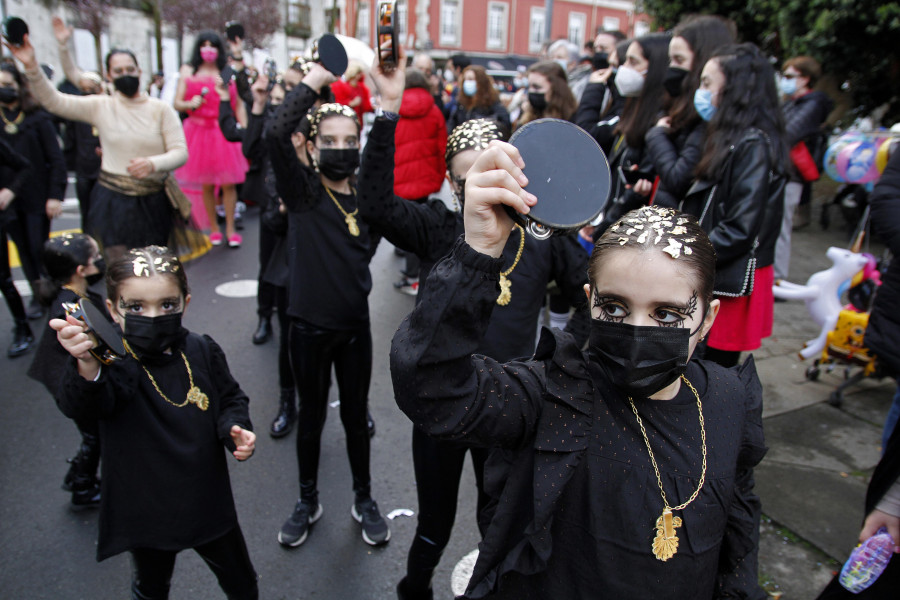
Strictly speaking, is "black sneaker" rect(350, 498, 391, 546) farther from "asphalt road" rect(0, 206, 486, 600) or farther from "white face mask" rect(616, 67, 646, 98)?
"white face mask" rect(616, 67, 646, 98)

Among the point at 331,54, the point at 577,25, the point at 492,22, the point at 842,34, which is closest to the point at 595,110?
the point at 331,54

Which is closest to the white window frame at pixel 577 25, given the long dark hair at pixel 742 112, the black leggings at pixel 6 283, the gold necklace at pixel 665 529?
the black leggings at pixel 6 283

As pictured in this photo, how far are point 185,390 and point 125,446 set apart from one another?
26 cm

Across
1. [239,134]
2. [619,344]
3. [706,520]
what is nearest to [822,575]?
[706,520]

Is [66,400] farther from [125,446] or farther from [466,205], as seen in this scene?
[466,205]

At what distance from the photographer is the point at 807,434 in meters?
4.14

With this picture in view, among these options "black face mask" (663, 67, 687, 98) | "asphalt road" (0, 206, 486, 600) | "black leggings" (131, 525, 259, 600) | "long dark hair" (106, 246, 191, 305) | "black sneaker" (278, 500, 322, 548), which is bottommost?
"asphalt road" (0, 206, 486, 600)

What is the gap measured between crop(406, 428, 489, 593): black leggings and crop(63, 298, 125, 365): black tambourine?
1.06 metres

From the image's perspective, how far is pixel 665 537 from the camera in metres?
1.33

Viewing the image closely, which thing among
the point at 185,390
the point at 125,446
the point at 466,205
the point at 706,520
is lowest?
the point at 125,446

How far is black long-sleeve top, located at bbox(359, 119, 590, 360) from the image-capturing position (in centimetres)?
231

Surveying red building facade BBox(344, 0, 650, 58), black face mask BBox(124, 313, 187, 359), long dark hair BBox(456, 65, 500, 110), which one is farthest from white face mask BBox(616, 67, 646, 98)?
red building facade BBox(344, 0, 650, 58)

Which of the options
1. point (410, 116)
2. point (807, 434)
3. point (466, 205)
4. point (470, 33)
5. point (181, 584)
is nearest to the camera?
point (466, 205)

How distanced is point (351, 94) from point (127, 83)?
10.1ft
